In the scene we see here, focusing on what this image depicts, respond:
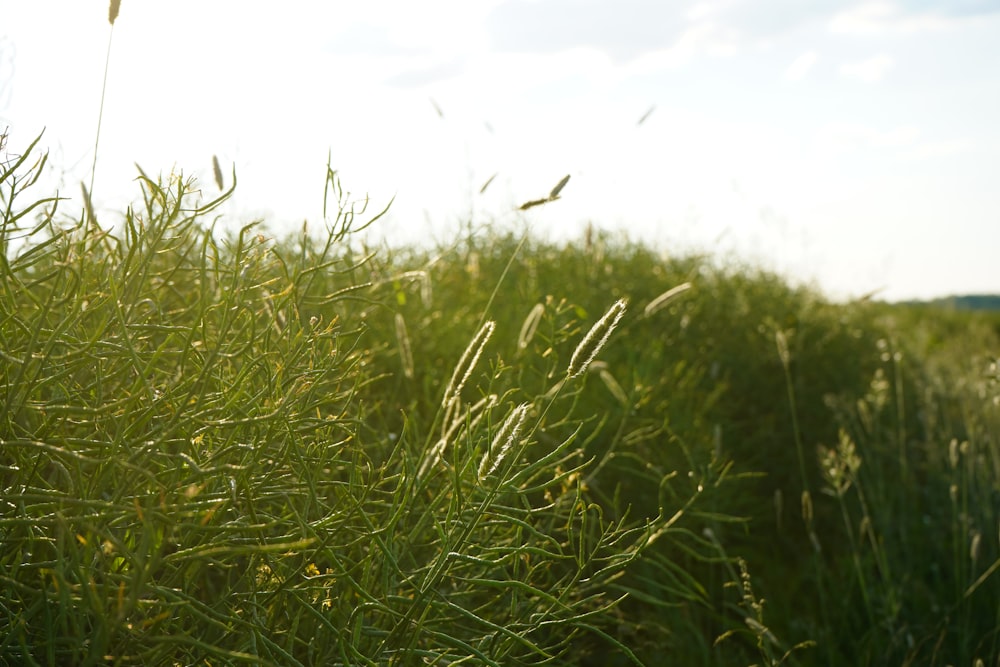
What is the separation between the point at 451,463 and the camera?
1.80m

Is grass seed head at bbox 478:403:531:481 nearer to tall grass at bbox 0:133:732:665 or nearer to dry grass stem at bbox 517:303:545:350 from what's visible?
tall grass at bbox 0:133:732:665

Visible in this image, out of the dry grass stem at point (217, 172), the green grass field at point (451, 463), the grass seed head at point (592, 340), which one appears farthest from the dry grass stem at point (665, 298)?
the dry grass stem at point (217, 172)

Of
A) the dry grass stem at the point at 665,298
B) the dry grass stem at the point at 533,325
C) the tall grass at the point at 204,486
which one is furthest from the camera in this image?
the dry grass stem at the point at 665,298

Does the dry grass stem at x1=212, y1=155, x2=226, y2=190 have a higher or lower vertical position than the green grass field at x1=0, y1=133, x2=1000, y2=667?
higher

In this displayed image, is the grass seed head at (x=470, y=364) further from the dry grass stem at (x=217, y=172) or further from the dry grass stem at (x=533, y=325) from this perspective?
the dry grass stem at (x=217, y=172)

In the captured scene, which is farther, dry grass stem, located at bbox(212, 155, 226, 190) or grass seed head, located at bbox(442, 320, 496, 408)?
dry grass stem, located at bbox(212, 155, 226, 190)

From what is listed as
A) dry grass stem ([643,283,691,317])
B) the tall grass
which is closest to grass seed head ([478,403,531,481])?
the tall grass

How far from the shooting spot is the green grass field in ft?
3.56

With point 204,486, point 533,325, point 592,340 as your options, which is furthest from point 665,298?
point 204,486

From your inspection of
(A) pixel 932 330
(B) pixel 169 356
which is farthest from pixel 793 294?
(A) pixel 932 330

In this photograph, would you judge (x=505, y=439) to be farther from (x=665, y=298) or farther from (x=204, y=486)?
(x=665, y=298)

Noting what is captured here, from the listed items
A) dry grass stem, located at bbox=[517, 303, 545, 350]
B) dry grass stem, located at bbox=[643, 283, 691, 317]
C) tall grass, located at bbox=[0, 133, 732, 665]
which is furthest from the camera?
dry grass stem, located at bbox=[643, 283, 691, 317]

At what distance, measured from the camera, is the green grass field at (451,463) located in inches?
42.7

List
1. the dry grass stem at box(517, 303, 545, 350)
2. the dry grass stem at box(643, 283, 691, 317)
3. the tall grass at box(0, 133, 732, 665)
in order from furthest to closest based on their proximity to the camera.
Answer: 1. the dry grass stem at box(643, 283, 691, 317)
2. the dry grass stem at box(517, 303, 545, 350)
3. the tall grass at box(0, 133, 732, 665)
